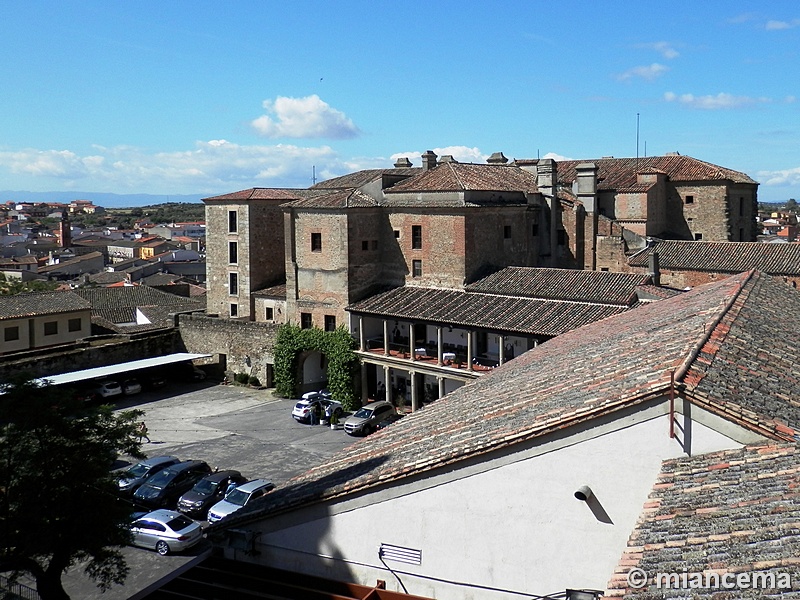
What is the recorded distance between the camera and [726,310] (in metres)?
13.4

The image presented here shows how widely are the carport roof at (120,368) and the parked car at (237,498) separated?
1496 centimetres

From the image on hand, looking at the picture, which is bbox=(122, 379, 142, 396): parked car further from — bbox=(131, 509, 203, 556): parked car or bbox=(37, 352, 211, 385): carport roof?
bbox=(131, 509, 203, 556): parked car

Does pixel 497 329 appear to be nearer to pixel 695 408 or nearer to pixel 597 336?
pixel 597 336

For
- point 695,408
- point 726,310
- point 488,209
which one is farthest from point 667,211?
point 695,408

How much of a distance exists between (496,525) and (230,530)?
14.5 feet

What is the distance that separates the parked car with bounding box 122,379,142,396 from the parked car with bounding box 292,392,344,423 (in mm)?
9351

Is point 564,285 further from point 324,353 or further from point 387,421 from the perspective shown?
point 324,353

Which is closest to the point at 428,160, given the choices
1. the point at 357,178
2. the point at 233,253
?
the point at 357,178

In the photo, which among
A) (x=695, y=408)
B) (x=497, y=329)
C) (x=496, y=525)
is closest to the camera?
(x=695, y=408)

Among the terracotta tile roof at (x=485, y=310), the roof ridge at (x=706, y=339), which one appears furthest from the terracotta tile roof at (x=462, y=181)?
the roof ridge at (x=706, y=339)

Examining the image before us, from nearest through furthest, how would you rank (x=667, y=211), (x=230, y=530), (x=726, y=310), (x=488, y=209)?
(x=230, y=530) → (x=726, y=310) → (x=488, y=209) → (x=667, y=211)

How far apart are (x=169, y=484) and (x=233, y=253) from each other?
1969cm

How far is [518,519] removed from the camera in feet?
30.1

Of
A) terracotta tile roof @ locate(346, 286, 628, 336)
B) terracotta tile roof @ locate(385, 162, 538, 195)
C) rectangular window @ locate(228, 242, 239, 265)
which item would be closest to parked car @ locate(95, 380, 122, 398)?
rectangular window @ locate(228, 242, 239, 265)
